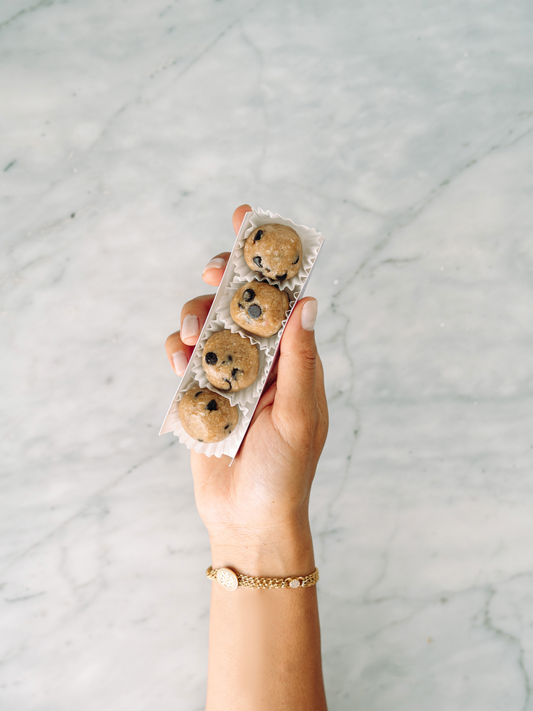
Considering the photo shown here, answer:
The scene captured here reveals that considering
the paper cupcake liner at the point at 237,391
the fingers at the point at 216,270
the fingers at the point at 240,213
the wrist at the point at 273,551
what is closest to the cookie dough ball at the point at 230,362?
the paper cupcake liner at the point at 237,391

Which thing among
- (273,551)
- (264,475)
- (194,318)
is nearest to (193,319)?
(194,318)

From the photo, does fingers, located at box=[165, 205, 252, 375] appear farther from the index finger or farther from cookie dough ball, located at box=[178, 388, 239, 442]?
cookie dough ball, located at box=[178, 388, 239, 442]

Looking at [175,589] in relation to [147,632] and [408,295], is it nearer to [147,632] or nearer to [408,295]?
[147,632]

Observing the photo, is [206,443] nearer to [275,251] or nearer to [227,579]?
[227,579]

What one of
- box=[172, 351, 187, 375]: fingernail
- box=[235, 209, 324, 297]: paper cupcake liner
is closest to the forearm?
box=[172, 351, 187, 375]: fingernail

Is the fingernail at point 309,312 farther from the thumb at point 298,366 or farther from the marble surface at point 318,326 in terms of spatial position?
the marble surface at point 318,326

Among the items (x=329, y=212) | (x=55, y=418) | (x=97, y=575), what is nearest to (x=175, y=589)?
Answer: (x=97, y=575)
